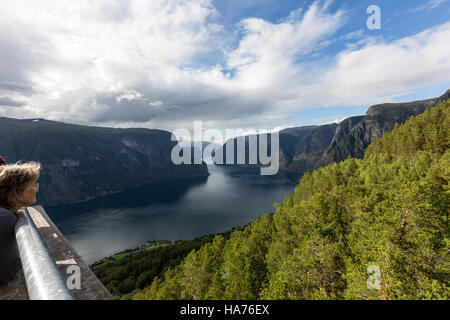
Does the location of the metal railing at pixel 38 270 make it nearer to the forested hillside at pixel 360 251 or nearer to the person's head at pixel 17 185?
the person's head at pixel 17 185

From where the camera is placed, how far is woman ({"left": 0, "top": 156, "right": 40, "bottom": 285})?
332cm

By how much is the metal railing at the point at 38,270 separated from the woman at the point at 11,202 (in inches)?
7.8

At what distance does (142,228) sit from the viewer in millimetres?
165125

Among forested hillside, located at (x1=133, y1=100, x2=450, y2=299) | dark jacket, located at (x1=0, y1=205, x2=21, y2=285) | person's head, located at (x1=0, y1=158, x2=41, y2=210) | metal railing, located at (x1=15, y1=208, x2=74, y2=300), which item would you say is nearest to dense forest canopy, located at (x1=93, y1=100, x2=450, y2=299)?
forested hillside, located at (x1=133, y1=100, x2=450, y2=299)

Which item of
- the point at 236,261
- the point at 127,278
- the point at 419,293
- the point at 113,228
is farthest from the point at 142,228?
the point at 419,293

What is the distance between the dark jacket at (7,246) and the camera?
3275 millimetres

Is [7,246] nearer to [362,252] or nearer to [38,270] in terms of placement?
[38,270]

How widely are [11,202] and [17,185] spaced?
0.34 metres

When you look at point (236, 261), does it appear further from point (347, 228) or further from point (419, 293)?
point (419, 293)

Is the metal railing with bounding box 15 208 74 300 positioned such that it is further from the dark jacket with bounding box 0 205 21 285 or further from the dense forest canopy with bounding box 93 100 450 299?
the dense forest canopy with bounding box 93 100 450 299

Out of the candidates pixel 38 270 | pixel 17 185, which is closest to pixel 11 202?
pixel 17 185

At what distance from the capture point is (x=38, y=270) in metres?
2.27

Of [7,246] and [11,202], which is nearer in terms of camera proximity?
[7,246]
